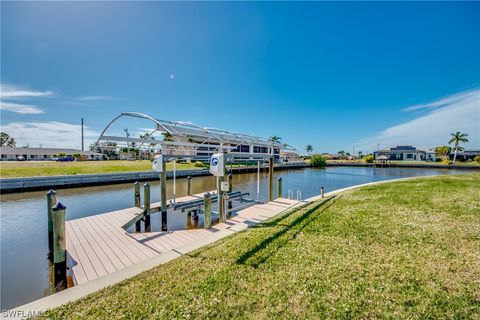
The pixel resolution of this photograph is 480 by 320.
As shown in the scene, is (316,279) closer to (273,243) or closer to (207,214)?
(273,243)

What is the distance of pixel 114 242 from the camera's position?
17.7 feet

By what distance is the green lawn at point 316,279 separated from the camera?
2.75m

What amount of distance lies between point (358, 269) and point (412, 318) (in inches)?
42.1

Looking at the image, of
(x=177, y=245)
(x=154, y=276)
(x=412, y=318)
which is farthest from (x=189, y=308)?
(x=412, y=318)

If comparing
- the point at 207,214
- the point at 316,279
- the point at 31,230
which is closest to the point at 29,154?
the point at 31,230

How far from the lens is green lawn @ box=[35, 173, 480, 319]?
2.75m

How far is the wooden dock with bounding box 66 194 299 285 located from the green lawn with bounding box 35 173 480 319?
0.95 m

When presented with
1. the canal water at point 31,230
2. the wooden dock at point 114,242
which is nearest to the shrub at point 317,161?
the canal water at point 31,230

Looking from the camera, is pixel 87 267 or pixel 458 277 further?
pixel 87 267

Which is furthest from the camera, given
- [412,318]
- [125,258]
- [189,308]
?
[125,258]

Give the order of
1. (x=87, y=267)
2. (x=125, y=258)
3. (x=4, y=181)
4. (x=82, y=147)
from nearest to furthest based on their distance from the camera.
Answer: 1. (x=87, y=267)
2. (x=125, y=258)
3. (x=4, y=181)
4. (x=82, y=147)

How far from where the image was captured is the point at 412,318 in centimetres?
256

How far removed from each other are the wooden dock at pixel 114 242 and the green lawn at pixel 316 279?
37.4 inches

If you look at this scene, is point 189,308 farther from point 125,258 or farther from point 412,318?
point 412,318
